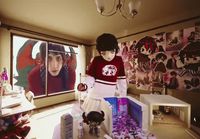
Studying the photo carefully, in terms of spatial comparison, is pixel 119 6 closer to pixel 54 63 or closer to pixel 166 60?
pixel 166 60

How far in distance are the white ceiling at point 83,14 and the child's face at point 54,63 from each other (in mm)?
812

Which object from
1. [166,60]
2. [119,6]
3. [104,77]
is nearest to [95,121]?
[104,77]

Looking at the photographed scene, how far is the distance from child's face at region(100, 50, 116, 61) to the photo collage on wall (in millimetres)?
1757

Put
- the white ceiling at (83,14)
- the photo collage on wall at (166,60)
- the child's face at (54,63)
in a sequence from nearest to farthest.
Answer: the white ceiling at (83,14)
the photo collage on wall at (166,60)
the child's face at (54,63)

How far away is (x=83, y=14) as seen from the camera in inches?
98.9

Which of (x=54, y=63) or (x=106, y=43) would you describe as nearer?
(x=106, y=43)

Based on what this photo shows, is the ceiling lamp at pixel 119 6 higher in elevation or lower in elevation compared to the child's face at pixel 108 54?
higher

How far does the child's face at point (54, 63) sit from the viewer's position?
12.4ft

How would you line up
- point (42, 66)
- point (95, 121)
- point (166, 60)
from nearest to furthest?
point (95, 121)
point (166, 60)
point (42, 66)

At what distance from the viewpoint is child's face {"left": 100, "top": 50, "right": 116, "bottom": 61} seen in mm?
1323

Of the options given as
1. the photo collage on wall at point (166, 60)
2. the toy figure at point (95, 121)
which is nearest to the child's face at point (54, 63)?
the photo collage on wall at point (166, 60)

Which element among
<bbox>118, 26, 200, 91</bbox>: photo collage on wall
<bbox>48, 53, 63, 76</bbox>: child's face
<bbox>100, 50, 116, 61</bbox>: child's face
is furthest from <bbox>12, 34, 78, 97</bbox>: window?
<bbox>100, 50, 116, 61</bbox>: child's face

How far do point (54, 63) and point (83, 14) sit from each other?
190cm

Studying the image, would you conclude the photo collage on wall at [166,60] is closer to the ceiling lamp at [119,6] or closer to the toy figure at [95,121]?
the ceiling lamp at [119,6]
